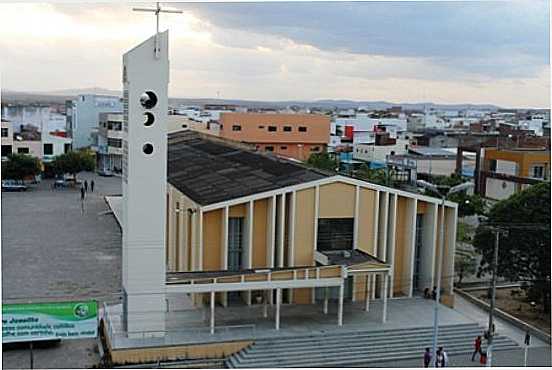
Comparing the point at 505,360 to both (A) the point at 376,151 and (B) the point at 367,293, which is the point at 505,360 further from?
(A) the point at 376,151

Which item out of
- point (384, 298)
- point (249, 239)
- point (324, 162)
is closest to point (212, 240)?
point (249, 239)

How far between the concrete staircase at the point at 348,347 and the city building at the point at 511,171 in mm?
16290

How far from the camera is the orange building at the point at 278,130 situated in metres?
37.5

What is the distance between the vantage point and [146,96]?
11.2 metres

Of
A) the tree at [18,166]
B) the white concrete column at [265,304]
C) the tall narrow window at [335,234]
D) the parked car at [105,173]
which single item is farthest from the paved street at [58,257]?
the parked car at [105,173]

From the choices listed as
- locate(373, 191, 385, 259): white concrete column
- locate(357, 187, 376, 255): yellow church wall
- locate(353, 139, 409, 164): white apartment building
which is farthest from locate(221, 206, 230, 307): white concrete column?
locate(353, 139, 409, 164): white apartment building

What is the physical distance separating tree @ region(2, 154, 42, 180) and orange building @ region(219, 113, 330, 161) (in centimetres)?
1015

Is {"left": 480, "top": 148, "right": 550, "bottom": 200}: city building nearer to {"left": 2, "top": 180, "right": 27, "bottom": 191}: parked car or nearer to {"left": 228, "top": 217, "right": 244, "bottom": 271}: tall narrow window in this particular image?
{"left": 228, "top": 217, "right": 244, "bottom": 271}: tall narrow window

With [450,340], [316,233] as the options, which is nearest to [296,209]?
[316,233]

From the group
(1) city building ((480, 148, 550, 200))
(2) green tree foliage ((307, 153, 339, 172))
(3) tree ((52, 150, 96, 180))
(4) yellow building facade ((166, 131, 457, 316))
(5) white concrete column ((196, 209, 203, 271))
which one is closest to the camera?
(5) white concrete column ((196, 209, 203, 271))

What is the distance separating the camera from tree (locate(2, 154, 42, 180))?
3122 cm

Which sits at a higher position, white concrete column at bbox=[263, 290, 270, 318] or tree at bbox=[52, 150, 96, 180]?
tree at bbox=[52, 150, 96, 180]

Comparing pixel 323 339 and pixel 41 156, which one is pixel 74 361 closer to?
pixel 323 339

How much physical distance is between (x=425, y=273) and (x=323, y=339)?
3.70 metres
